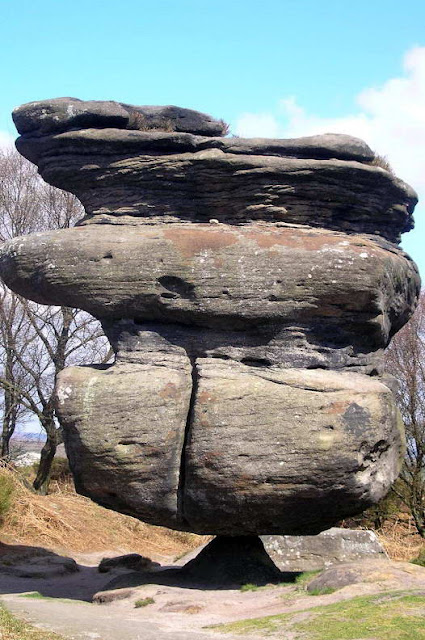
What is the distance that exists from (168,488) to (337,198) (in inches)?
199

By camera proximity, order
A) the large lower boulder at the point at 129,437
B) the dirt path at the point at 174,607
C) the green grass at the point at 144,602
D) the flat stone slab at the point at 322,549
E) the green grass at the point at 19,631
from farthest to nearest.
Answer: the flat stone slab at the point at 322,549
the large lower boulder at the point at 129,437
the green grass at the point at 144,602
the dirt path at the point at 174,607
the green grass at the point at 19,631

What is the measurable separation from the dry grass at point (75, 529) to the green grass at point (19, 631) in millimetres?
9729

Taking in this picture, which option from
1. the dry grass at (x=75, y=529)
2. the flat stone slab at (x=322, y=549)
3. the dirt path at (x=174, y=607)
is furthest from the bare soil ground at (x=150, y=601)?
the flat stone slab at (x=322, y=549)

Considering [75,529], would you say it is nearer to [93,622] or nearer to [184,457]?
[184,457]

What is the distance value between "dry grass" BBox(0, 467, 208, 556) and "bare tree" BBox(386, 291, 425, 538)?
5.60 m

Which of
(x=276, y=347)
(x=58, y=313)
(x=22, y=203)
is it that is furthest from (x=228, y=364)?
(x=22, y=203)

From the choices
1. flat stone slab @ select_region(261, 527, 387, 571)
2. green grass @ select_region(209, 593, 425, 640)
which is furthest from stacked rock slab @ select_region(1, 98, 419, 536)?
flat stone slab @ select_region(261, 527, 387, 571)

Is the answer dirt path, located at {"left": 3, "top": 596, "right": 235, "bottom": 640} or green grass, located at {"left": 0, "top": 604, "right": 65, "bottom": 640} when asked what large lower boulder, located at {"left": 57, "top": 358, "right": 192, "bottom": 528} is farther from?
green grass, located at {"left": 0, "top": 604, "right": 65, "bottom": 640}

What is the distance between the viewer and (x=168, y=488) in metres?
11.2

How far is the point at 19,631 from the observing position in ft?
27.1

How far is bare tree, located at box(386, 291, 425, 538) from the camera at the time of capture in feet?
69.1

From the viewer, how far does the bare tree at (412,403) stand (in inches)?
829

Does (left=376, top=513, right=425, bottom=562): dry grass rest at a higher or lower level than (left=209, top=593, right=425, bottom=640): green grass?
lower

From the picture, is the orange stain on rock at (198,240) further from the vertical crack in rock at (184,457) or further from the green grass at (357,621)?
the green grass at (357,621)
